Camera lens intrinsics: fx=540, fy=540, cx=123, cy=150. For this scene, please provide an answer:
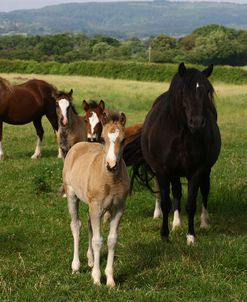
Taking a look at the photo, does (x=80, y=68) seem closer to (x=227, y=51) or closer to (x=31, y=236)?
(x=227, y=51)

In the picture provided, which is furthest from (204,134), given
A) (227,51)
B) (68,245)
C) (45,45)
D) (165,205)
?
(45,45)

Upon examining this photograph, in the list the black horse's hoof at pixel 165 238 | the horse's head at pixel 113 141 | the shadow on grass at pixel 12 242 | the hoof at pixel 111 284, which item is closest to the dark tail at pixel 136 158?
the black horse's hoof at pixel 165 238

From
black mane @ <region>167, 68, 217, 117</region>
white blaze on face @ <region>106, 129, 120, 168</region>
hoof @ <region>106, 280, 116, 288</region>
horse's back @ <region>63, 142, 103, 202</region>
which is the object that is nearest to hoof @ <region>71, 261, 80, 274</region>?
hoof @ <region>106, 280, 116, 288</region>

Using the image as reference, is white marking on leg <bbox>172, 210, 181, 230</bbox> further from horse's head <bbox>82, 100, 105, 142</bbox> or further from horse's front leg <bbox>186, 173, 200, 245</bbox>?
horse's head <bbox>82, 100, 105, 142</bbox>

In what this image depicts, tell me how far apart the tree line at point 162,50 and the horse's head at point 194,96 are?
72681 millimetres

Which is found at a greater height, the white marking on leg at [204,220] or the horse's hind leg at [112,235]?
the horse's hind leg at [112,235]

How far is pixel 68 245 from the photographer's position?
7473mm

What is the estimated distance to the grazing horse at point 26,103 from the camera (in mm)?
16250

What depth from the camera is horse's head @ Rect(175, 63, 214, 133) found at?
6.75m

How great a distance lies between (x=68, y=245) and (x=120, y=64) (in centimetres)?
4856

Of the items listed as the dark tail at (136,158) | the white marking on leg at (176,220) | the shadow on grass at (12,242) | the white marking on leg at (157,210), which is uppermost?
the dark tail at (136,158)

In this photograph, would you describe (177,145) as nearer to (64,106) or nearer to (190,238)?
(190,238)

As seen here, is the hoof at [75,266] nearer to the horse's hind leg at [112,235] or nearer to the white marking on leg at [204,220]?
the horse's hind leg at [112,235]

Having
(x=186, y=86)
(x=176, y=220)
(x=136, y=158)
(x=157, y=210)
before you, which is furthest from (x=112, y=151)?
(x=136, y=158)
